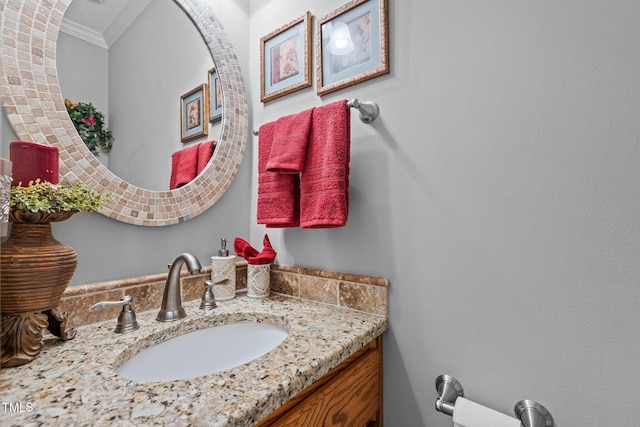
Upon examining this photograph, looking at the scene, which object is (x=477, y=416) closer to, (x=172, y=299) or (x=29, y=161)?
(x=172, y=299)

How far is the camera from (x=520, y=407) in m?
0.66

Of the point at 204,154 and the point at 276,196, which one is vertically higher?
the point at 204,154

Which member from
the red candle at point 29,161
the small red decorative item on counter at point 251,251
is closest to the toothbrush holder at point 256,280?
the small red decorative item on counter at point 251,251

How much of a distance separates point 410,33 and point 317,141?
1.35ft

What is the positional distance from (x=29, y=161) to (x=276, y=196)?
60 cm

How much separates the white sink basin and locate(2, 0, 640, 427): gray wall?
10.8 inches

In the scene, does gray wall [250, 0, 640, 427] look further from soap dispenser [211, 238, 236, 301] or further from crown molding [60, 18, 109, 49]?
crown molding [60, 18, 109, 49]

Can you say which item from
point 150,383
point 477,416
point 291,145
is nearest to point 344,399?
point 477,416

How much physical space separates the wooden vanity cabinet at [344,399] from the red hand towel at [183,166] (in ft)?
2.44

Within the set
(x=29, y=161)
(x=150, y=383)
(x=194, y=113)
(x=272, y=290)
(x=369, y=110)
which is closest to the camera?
(x=150, y=383)

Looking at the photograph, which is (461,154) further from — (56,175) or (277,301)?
(56,175)

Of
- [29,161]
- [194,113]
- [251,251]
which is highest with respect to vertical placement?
[194,113]

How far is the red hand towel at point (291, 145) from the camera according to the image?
0.90 m

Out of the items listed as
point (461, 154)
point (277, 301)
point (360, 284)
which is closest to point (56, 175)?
point (277, 301)
